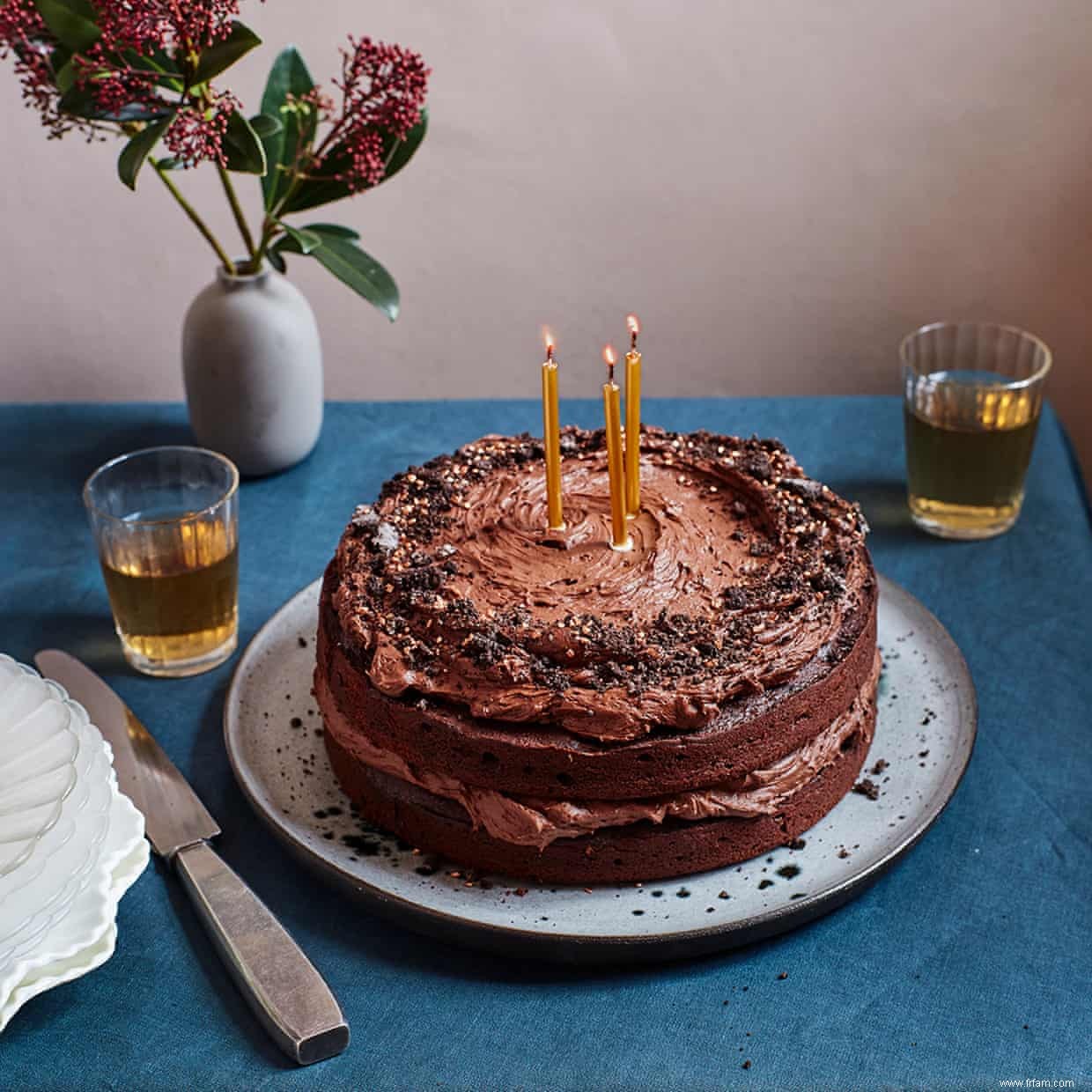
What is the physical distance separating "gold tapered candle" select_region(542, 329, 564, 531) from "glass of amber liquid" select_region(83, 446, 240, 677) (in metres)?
0.50

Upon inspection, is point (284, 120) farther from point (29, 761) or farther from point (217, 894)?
point (217, 894)

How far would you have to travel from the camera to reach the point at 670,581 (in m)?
1.86

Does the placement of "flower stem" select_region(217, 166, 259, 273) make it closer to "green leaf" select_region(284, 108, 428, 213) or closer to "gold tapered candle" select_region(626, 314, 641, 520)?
"green leaf" select_region(284, 108, 428, 213)

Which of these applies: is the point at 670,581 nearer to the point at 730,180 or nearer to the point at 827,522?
the point at 827,522

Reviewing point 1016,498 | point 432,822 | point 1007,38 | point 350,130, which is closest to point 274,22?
point 350,130

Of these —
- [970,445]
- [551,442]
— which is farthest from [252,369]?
[970,445]

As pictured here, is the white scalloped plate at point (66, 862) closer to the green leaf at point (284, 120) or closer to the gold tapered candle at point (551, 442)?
the gold tapered candle at point (551, 442)

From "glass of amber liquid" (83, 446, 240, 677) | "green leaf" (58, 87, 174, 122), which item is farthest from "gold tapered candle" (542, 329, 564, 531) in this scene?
"green leaf" (58, 87, 174, 122)

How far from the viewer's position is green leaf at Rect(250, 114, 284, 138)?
2.30 meters

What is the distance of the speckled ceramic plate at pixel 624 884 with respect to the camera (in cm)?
161

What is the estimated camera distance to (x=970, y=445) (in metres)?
2.39

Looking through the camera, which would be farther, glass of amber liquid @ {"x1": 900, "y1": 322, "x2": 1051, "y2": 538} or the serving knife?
glass of amber liquid @ {"x1": 900, "y1": 322, "x2": 1051, "y2": 538}

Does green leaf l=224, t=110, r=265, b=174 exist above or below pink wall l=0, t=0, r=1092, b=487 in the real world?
above

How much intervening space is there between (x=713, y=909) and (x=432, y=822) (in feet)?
1.17
